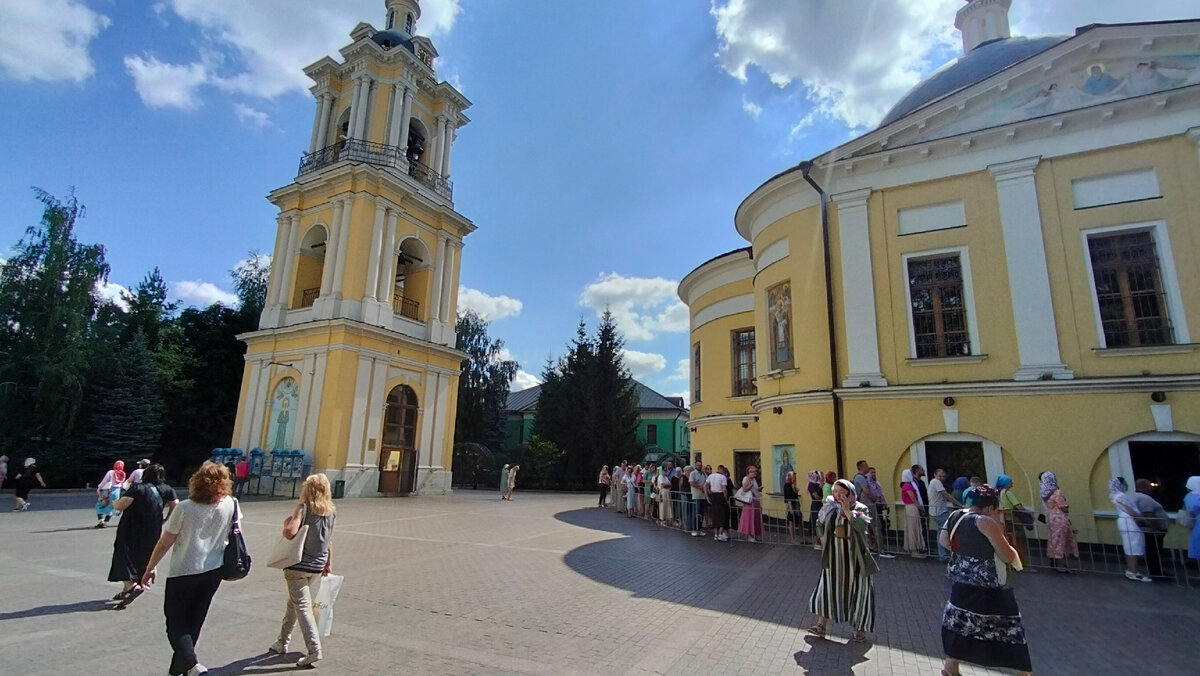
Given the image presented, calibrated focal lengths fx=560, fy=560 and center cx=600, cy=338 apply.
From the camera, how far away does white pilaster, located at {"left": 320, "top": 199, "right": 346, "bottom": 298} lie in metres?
22.9

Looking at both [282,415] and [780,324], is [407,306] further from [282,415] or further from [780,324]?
[780,324]

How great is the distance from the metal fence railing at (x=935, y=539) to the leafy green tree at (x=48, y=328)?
79.6ft

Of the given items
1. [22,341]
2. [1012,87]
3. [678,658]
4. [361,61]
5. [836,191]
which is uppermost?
[361,61]

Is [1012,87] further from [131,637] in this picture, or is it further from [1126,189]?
[131,637]

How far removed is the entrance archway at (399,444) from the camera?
77.1 feet

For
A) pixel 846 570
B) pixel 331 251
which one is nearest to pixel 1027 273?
pixel 846 570

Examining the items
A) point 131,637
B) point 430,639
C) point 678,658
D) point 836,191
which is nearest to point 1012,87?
point 836,191

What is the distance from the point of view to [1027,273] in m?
12.4

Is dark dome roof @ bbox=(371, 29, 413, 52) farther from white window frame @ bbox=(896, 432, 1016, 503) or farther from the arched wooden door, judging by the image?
white window frame @ bbox=(896, 432, 1016, 503)

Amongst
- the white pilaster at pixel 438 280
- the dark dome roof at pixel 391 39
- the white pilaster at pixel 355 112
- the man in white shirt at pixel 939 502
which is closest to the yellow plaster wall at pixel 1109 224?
the man in white shirt at pixel 939 502

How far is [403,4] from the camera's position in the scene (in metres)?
29.4

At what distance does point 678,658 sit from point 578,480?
28357 mm

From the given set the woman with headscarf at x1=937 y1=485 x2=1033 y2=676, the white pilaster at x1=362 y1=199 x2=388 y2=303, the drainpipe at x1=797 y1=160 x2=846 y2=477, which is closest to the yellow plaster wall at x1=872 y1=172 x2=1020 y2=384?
the drainpipe at x1=797 y1=160 x2=846 y2=477

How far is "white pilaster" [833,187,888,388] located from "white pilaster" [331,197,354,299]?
1858 cm
